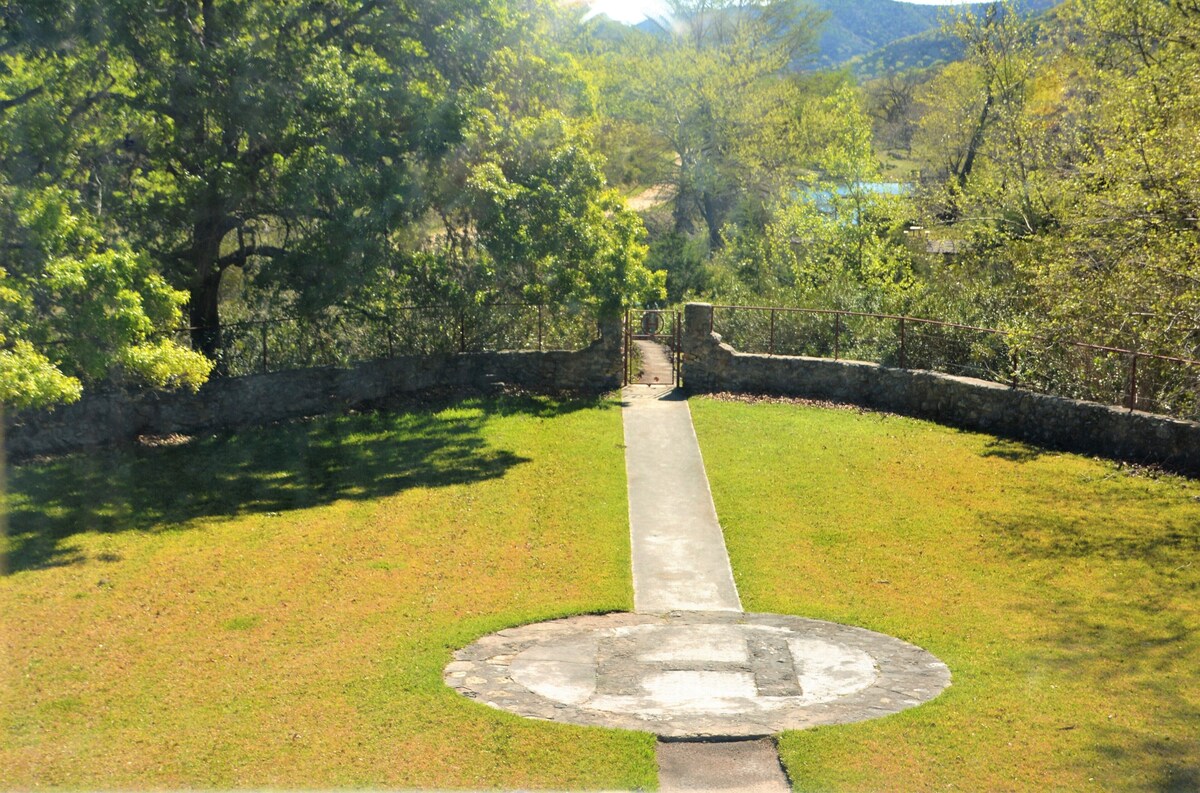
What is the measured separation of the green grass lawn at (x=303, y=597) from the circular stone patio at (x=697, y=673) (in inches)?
17.2

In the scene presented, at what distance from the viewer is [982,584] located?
13.8 meters

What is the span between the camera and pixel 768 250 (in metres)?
37.2

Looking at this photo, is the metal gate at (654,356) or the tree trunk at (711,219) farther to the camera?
the tree trunk at (711,219)

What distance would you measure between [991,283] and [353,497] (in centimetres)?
1633

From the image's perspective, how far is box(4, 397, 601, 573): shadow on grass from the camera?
16469 mm

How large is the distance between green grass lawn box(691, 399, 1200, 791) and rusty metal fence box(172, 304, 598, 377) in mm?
5053

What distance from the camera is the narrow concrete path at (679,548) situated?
29.6ft

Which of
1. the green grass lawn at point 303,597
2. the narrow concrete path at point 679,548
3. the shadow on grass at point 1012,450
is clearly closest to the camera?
the narrow concrete path at point 679,548

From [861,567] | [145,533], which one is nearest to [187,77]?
[145,533]

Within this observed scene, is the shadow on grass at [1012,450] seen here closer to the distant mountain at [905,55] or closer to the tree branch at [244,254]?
the tree branch at [244,254]

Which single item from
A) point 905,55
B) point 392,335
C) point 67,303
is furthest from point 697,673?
point 905,55

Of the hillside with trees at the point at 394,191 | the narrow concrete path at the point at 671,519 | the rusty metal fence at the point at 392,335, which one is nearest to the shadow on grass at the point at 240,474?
the rusty metal fence at the point at 392,335

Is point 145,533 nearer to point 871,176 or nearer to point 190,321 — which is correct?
point 190,321

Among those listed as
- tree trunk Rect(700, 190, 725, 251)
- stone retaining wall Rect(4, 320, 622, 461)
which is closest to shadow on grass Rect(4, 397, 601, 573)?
stone retaining wall Rect(4, 320, 622, 461)
